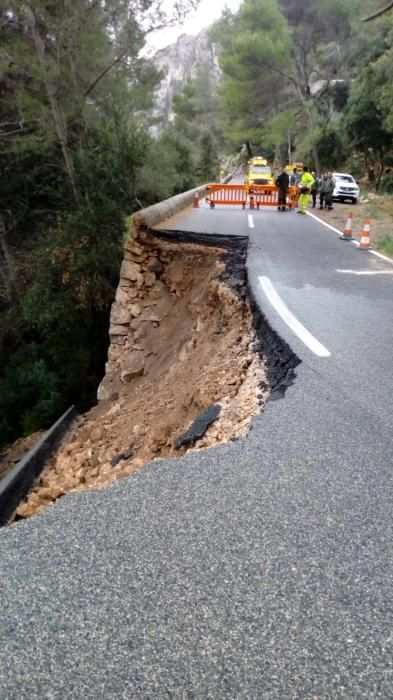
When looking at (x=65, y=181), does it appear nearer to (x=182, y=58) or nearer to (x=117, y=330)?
(x=117, y=330)

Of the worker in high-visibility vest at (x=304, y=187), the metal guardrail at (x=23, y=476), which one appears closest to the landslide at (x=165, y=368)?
the metal guardrail at (x=23, y=476)

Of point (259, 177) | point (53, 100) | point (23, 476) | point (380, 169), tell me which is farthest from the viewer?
point (380, 169)

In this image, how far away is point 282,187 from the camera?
17719 millimetres

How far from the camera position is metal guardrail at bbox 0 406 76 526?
200 inches

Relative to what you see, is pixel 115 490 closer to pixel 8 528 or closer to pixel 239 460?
pixel 8 528

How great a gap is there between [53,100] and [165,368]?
388 inches

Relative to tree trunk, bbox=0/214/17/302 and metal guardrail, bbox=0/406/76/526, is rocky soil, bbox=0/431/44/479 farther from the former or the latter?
tree trunk, bbox=0/214/17/302

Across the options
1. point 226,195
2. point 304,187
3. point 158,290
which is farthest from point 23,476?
point 226,195

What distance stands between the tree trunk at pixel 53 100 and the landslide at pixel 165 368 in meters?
5.34

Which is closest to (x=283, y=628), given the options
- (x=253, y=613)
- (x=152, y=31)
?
(x=253, y=613)

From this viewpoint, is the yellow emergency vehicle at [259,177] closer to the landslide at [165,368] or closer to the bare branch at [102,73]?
the bare branch at [102,73]

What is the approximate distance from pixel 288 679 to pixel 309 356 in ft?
10.1

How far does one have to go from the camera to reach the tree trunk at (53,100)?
38.2ft

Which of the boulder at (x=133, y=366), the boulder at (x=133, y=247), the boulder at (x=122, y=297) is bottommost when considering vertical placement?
the boulder at (x=133, y=366)
